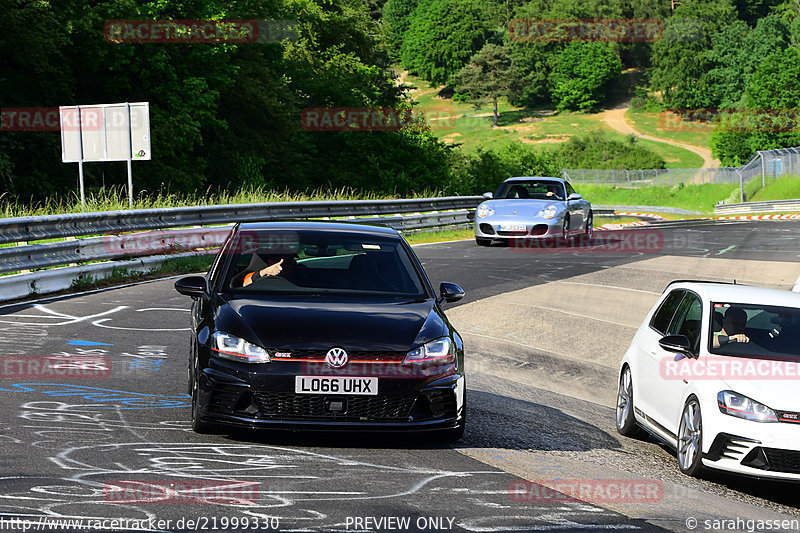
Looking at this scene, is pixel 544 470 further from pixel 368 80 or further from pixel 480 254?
pixel 368 80

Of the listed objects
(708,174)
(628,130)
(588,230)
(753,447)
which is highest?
(753,447)

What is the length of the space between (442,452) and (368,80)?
174ft

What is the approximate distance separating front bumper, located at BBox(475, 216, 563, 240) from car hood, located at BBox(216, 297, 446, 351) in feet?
57.7

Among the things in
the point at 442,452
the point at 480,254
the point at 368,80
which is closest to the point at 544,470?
the point at 442,452

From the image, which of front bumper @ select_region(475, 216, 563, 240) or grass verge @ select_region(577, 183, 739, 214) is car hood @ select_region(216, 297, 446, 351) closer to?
front bumper @ select_region(475, 216, 563, 240)

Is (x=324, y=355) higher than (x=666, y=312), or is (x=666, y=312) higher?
(x=324, y=355)

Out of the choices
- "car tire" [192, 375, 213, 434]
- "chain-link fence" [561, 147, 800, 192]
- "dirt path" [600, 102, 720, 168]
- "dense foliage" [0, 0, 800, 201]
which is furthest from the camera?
"dirt path" [600, 102, 720, 168]

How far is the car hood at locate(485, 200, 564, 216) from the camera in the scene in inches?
999

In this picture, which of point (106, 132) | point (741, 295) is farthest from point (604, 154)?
point (741, 295)

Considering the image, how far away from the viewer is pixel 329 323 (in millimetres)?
7324

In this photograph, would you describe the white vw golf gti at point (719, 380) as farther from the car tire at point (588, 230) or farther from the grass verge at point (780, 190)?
the grass verge at point (780, 190)

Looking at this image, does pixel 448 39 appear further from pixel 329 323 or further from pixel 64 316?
pixel 329 323

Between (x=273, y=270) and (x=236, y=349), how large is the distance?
4.09ft

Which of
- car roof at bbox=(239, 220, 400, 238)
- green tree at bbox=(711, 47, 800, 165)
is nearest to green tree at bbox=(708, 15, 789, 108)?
green tree at bbox=(711, 47, 800, 165)
